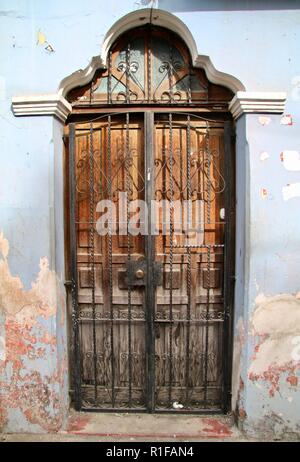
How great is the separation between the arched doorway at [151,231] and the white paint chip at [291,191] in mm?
430

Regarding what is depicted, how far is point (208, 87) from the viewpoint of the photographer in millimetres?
2824

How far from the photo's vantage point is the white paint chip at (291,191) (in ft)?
8.48

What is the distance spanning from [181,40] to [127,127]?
0.84m

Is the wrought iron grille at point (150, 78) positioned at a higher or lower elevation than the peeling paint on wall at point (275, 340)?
higher

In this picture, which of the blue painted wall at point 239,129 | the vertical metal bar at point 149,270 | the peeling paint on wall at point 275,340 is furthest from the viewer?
the vertical metal bar at point 149,270

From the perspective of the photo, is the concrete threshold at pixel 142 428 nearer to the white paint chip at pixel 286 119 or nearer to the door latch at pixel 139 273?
the door latch at pixel 139 273

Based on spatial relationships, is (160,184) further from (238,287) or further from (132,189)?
(238,287)

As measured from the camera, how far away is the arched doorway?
2818 mm

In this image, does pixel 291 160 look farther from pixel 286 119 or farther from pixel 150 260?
pixel 150 260

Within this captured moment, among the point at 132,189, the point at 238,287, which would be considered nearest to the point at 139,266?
the point at 132,189

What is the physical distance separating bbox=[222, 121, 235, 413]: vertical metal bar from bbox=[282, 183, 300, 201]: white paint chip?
0.42m

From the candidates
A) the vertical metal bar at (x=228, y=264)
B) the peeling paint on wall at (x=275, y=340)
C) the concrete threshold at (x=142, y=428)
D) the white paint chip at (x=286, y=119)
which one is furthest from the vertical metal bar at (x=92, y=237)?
the white paint chip at (x=286, y=119)

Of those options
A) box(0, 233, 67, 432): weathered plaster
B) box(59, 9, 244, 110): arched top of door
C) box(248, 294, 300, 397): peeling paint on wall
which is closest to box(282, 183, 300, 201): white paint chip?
box(248, 294, 300, 397): peeling paint on wall

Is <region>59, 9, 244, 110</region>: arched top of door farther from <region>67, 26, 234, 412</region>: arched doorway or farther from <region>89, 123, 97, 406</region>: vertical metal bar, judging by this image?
<region>89, 123, 97, 406</region>: vertical metal bar
